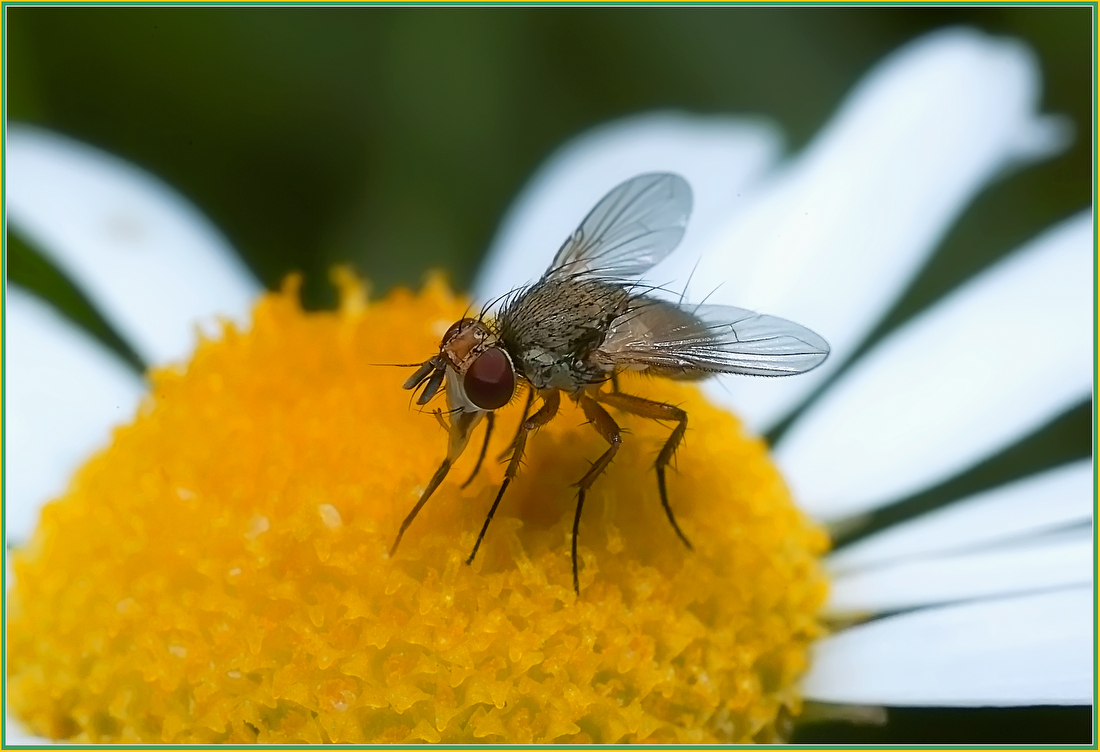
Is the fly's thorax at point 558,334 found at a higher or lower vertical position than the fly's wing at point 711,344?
lower

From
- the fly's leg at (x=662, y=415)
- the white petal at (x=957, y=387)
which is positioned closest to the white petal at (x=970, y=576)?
the white petal at (x=957, y=387)

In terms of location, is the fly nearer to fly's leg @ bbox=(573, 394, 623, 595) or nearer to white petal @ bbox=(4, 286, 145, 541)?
fly's leg @ bbox=(573, 394, 623, 595)

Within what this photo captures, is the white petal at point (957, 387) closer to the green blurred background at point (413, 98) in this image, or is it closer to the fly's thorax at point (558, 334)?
the green blurred background at point (413, 98)

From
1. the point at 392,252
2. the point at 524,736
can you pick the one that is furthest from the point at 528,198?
the point at 524,736

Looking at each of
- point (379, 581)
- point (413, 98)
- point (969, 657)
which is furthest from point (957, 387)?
point (413, 98)

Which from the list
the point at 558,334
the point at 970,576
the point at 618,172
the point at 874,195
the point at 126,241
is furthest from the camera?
the point at 618,172

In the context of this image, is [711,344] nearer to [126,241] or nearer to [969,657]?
[969,657]
